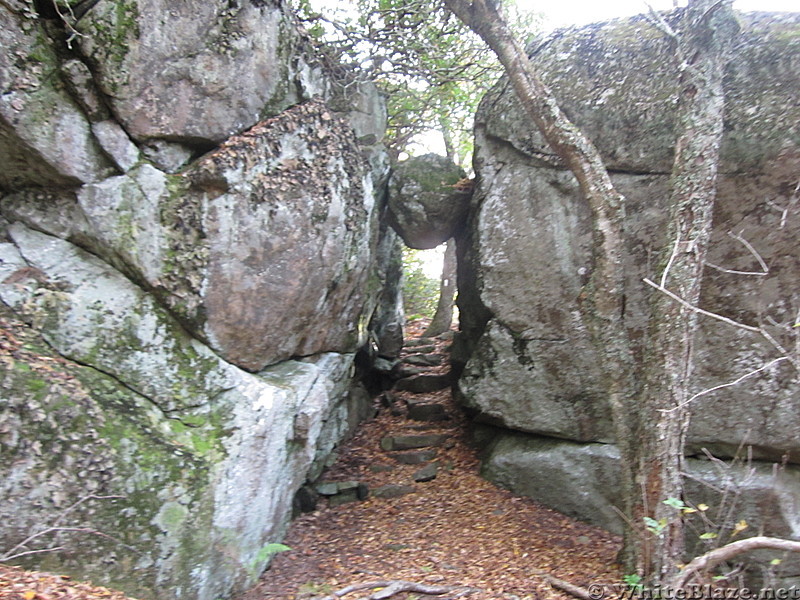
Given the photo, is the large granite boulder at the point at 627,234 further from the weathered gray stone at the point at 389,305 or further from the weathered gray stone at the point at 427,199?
the weathered gray stone at the point at 389,305

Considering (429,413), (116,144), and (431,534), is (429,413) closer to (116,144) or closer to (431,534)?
(431,534)

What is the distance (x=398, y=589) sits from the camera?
497 centimetres

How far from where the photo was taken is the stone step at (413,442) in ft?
26.6

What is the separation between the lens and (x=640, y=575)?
4582mm

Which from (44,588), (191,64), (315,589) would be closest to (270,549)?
(315,589)

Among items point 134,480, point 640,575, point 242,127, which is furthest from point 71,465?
point 640,575

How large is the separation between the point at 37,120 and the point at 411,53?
5.34m

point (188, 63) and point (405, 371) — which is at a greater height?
point (188, 63)

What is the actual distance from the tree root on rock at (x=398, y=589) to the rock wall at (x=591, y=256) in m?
2.12

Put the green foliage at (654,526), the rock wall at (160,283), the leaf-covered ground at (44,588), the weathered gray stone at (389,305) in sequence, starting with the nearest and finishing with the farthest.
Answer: the leaf-covered ground at (44,588) < the green foliage at (654,526) < the rock wall at (160,283) < the weathered gray stone at (389,305)

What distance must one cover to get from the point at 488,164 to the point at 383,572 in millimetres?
4860

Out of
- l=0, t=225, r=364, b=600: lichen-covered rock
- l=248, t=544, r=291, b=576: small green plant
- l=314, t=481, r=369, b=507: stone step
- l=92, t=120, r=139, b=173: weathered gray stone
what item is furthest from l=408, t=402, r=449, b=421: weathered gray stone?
l=92, t=120, r=139, b=173: weathered gray stone

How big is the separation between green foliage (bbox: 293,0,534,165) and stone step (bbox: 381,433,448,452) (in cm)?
514

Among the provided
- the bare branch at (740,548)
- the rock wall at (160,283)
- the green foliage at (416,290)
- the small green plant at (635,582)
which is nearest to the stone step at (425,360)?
the green foliage at (416,290)
